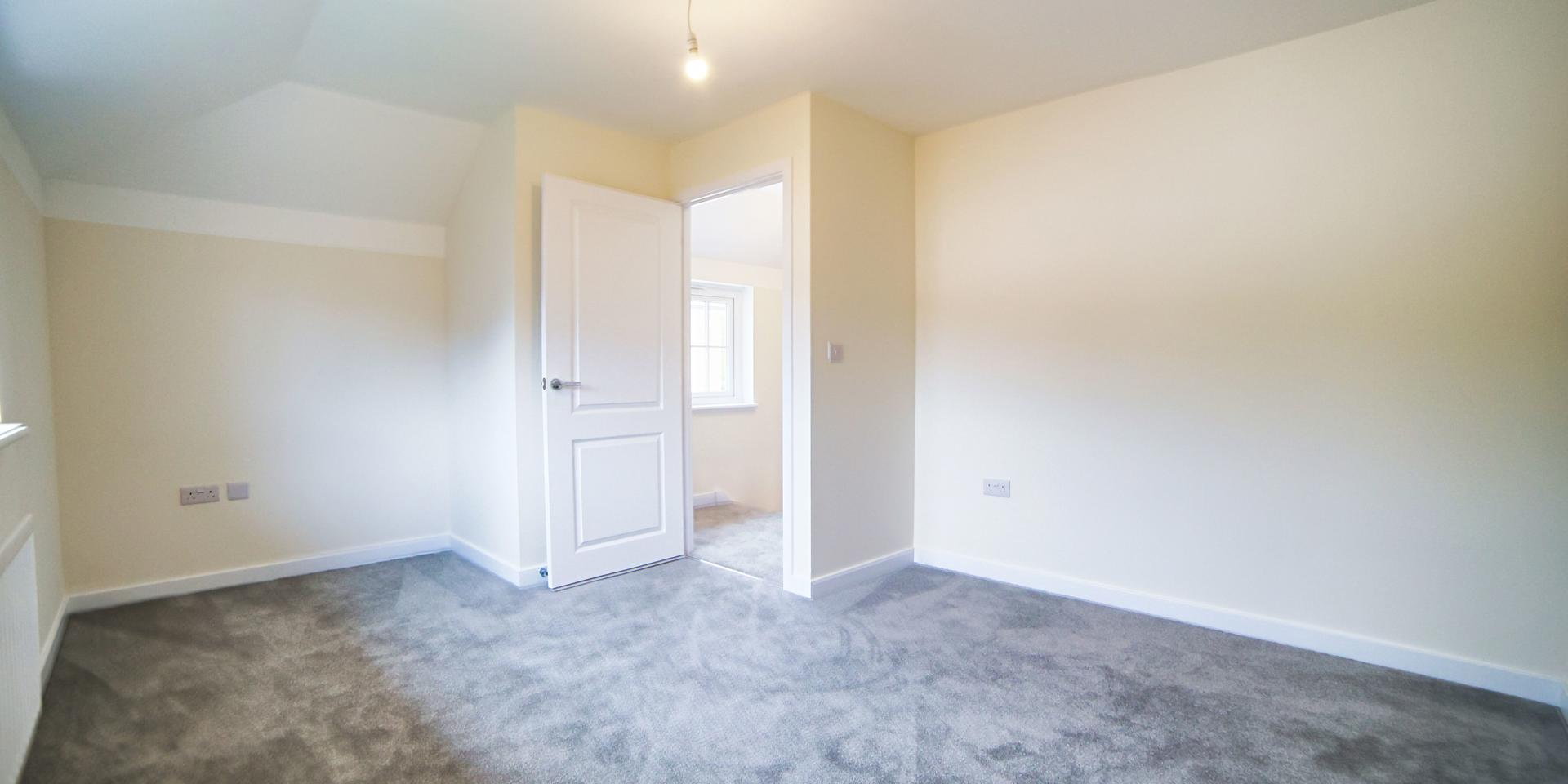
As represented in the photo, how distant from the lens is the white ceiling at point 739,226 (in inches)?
194

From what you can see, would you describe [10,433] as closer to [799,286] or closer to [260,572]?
[260,572]

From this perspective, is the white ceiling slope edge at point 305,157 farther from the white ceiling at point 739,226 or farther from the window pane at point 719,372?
the window pane at point 719,372

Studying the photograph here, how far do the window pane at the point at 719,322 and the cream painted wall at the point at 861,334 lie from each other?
7.58 ft

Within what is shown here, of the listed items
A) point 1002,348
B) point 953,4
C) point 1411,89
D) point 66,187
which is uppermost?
point 953,4

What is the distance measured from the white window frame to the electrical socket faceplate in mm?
3131

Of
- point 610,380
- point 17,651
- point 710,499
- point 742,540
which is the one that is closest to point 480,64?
point 610,380

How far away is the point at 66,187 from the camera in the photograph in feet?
9.54

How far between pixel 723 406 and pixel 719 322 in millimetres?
749

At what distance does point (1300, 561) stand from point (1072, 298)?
1.39 metres

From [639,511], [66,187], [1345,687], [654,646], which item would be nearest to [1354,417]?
[1345,687]

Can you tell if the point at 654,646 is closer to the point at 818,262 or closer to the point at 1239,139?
the point at 818,262

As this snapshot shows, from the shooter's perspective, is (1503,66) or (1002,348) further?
(1002,348)

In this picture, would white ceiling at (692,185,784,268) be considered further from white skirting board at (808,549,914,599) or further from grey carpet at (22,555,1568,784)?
grey carpet at (22,555,1568,784)

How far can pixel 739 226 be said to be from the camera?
5.08 metres
